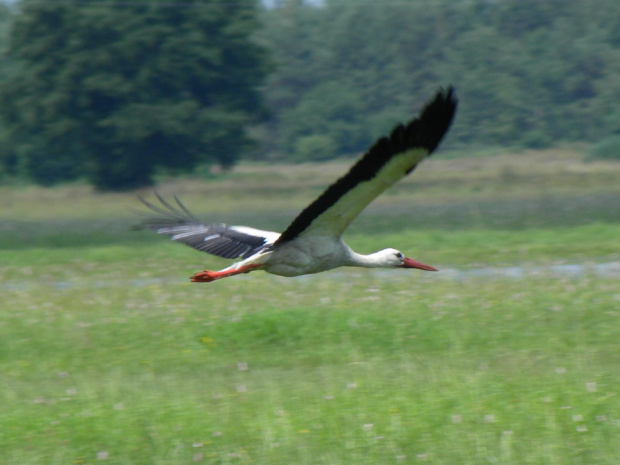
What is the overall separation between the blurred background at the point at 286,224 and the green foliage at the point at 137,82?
0.08 m

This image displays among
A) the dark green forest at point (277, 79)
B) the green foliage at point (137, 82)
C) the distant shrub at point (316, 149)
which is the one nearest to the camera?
the green foliage at point (137, 82)

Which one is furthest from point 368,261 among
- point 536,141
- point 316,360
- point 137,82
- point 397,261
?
point 536,141

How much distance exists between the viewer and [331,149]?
39.0 metres

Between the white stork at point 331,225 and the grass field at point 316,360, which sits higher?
the white stork at point 331,225

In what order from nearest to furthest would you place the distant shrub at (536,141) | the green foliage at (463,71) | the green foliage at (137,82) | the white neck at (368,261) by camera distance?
the white neck at (368,261) < the green foliage at (137,82) < the distant shrub at (536,141) < the green foliage at (463,71)

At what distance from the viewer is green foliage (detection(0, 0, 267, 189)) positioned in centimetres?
2873

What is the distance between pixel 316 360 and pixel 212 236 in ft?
4.33

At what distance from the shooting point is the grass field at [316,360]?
498cm

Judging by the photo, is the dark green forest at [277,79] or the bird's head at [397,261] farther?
the dark green forest at [277,79]

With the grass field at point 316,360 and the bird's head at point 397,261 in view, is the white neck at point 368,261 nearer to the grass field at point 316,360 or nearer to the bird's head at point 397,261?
the bird's head at point 397,261

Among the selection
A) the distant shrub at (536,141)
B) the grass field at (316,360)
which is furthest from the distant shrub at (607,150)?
the grass field at (316,360)

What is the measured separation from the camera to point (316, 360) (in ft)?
23.8

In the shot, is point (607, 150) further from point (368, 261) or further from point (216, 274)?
point (216, 274)

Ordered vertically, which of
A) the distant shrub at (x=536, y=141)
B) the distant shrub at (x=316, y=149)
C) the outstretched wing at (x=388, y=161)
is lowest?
the outstretched wing at (x=388, y=161)
